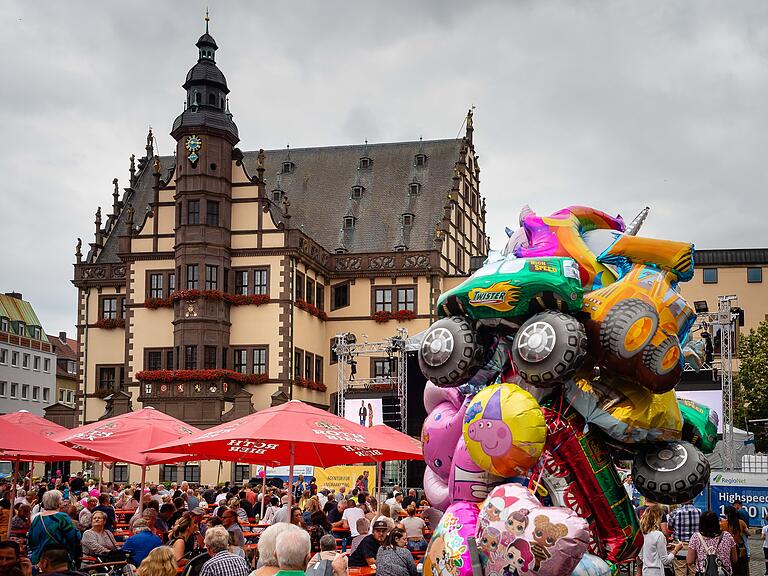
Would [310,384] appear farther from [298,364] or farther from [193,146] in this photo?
[193,146]

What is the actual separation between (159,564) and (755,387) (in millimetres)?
37727

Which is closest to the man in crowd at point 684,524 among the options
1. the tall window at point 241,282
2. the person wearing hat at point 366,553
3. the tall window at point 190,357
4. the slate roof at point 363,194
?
the person wearing hat at point 366,553

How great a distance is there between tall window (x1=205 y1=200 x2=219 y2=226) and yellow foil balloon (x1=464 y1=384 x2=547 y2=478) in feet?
120

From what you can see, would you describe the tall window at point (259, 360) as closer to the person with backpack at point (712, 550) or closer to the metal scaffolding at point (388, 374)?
the metal scaffolding at point (388, 374)

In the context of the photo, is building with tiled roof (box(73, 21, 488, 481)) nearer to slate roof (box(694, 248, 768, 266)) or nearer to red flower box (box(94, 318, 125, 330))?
red flower box (box(94, 318, 125, 330))

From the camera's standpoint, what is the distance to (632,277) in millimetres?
8961

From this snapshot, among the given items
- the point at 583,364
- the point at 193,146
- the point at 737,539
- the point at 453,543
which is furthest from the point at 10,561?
the point at 193,146

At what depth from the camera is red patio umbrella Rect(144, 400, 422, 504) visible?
12758 mm

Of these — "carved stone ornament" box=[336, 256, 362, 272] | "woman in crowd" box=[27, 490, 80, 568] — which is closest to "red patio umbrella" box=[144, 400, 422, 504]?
"woman in crowd" box=[27, 490, 80, 568]

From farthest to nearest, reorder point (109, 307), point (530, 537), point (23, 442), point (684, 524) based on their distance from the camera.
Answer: point (109, 307) < point (684, 524) < point (23, 442) < point (530, 537)

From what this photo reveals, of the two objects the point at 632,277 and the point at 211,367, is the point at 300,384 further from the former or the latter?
the point at 632,277

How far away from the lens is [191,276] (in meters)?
44.0

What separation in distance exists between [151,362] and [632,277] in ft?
125

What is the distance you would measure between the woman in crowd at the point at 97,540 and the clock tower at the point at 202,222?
1179 inches
